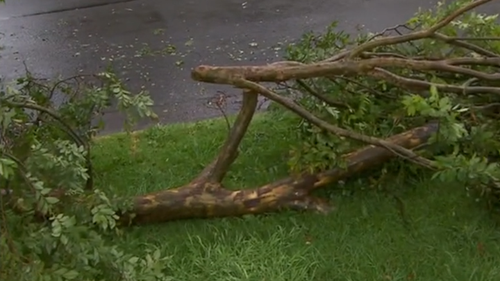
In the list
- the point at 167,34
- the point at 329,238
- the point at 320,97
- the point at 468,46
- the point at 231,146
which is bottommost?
the point at 167,34

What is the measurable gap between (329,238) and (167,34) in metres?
4.59

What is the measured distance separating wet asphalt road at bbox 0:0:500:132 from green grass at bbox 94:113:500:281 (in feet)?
4.68

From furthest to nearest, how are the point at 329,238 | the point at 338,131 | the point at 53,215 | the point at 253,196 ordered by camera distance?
the point at 253,196 < the point at 329,238 < the point at 338,131 < the point at 53,215

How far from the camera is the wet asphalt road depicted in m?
6.34

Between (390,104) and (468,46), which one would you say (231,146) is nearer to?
(390,104)

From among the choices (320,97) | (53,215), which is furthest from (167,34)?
(53,215)

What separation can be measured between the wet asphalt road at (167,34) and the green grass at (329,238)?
1427 mm

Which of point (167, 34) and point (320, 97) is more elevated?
point (320, 97)

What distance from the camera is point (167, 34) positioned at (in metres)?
7.79

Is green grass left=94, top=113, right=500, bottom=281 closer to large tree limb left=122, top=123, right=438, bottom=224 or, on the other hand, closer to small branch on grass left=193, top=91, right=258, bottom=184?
large tree limb left=122, top=123, right=438, bottom=224

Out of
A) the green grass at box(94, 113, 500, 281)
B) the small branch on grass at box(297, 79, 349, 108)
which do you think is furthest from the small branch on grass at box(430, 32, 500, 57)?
the green grass at box(94, 113, 500, 281)

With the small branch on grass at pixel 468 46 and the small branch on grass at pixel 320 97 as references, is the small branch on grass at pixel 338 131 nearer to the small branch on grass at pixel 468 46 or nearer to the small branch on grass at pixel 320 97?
the small branch on grass at pixel 320 97

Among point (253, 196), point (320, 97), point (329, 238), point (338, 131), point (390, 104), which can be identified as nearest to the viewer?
point (338, 131)

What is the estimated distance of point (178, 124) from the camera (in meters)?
5.30
